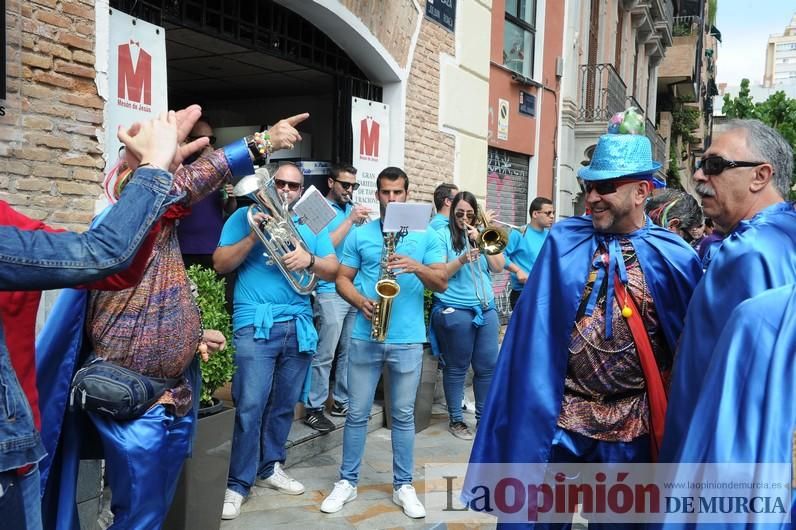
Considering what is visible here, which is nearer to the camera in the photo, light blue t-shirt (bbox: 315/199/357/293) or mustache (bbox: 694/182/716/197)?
mustache (bbox: 694/182/716/197)

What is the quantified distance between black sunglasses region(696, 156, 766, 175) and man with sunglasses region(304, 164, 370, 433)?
2869 mm

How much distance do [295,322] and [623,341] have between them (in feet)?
6.18

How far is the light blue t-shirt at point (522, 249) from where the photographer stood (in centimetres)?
691

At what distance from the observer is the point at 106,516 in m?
3.79

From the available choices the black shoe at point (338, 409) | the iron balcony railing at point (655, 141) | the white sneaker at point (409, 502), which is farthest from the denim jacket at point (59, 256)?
the iron balcony railing at point (655, 141)

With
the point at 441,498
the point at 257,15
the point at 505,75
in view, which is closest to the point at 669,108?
the point at 505,75

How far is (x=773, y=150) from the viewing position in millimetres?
2383

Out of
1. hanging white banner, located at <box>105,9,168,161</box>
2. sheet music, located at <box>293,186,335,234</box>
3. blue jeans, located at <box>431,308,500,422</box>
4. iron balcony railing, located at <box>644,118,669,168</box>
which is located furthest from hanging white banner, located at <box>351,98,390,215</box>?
iron balcony railing, located at <box>644,118,669,168</box>

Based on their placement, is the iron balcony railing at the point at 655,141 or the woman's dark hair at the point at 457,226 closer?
the woman's dark hair at the point at 457,226

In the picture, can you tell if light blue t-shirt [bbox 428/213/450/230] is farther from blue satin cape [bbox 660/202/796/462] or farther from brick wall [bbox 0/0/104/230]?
blue satin cape [bbox 660/202/796/462]

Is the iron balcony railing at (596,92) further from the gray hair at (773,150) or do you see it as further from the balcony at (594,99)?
the gray hair at (773,150)

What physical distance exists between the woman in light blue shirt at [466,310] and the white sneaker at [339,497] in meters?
1.69

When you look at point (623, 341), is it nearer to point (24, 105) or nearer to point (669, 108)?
point (24, 105)

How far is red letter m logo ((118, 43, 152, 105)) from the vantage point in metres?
4.52
